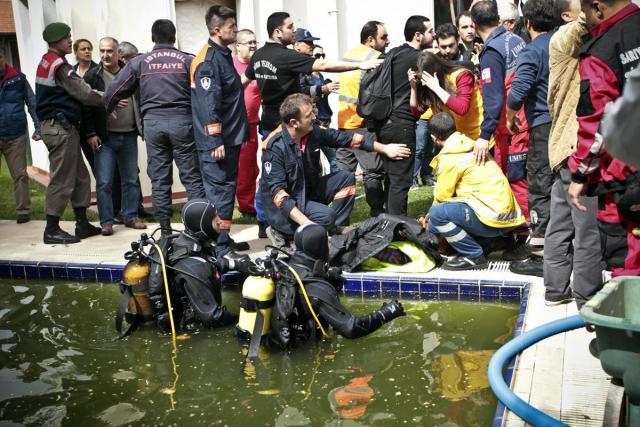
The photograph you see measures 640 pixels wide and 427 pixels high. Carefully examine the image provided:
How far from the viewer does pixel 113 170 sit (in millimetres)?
8812

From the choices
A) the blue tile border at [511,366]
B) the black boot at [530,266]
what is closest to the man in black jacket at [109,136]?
the black boot at [530,266]

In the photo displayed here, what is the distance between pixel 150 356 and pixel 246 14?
7062mm

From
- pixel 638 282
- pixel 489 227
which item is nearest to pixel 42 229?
pixel 489 227

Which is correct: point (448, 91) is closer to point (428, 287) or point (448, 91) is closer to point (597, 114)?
point (428, 287)

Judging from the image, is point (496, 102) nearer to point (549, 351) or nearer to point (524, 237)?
point (524, 237)

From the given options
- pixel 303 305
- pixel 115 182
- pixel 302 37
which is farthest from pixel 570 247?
pixel 115 182

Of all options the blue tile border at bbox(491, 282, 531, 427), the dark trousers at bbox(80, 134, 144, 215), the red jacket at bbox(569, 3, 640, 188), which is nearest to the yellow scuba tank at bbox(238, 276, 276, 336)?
the blue tile border at bbox(491, 282, 531, 427)

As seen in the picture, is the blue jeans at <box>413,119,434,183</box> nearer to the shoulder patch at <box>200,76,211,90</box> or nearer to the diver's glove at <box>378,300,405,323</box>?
the shoulder patch at <box>200,76,211,90</box>

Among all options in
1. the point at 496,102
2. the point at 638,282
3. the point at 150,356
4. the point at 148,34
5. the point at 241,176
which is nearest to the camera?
the point at 638,282

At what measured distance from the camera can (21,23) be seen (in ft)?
45.2

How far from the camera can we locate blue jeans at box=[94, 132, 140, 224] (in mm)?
8711

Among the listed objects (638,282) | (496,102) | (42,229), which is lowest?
(42,229)

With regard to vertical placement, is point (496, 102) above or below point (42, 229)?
above

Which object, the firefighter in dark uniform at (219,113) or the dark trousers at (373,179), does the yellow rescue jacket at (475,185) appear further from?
the firefighter in dark uniform at (219,113)
